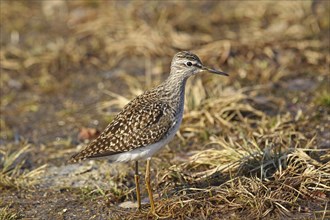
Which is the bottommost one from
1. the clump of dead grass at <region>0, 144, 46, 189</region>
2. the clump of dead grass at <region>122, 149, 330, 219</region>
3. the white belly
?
the clump of dead grass at <region>0, 144, 46, 189</region>

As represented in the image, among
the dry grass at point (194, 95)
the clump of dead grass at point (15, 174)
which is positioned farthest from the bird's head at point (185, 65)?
the clump of dead grass at point (15, 174)

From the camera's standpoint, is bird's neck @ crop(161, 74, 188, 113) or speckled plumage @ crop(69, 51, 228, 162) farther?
bird's neck @ crop(161, 74, 188, 113)

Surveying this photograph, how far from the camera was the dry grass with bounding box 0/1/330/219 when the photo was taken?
6383 millimetres

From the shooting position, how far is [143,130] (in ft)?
20.5

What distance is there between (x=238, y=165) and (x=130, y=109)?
1238 millimetres

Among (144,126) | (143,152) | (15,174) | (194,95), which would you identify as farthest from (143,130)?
(194,95)

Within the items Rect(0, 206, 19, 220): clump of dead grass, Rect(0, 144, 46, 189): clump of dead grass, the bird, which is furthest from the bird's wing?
Rect(0, 144, 46, 189): clump of dead grass

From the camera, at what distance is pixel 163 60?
10273 mm

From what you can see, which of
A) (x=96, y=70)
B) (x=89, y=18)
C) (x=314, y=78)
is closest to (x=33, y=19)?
(x=89, y=18)

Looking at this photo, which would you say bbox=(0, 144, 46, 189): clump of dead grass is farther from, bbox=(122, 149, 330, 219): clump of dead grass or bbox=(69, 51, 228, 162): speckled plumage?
bbox=(122, 149, 330, 219): clump of dead grass

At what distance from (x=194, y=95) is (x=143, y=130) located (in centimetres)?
225

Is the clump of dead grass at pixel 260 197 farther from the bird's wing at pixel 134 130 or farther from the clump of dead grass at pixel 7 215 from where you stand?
the clump of dead grass at pixel 7 215

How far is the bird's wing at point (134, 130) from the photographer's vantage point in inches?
244

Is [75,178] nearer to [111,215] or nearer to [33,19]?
[111,215]
